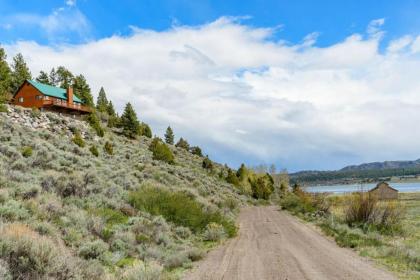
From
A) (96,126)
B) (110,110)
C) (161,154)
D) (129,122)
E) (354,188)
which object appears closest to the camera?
(354,188)

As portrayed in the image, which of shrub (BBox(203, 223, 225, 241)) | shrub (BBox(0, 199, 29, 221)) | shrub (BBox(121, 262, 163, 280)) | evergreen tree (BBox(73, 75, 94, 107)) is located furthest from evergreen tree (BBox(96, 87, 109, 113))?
shrub (BBox(121, 262, 163, 280))

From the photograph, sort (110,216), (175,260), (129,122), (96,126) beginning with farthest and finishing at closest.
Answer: (129,122) → (96,126) → (110,216) → (175,260)

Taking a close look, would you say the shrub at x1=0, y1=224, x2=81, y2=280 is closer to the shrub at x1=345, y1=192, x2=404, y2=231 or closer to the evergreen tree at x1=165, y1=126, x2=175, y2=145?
the shrub at x1=345, y1=192, x2=404, y2=231

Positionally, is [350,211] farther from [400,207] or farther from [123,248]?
[123,248]

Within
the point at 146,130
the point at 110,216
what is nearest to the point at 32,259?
the point at 110,216

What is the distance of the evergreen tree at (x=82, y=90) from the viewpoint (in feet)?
217

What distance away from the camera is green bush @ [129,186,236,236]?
56.0 ft

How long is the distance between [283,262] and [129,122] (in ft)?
162

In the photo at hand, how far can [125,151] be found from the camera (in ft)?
135

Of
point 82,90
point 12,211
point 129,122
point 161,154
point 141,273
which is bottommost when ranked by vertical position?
point 141,273

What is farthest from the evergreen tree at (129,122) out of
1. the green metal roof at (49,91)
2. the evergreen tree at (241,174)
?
the evergreen tree at (241,174)

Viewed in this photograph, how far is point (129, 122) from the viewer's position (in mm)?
57906

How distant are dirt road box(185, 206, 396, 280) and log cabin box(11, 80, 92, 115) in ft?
134

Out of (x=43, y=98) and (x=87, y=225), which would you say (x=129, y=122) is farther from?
(x=87, y=225)
